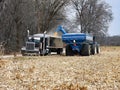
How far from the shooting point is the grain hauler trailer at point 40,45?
102 feet

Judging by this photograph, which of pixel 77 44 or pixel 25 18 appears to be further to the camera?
pixel 25 18

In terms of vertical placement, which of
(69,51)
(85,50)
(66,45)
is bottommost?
(69,51)

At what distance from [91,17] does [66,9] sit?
2118 cm

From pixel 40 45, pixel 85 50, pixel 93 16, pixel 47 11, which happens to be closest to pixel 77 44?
pixel 85 50

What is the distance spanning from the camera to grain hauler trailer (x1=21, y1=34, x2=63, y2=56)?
102 ft

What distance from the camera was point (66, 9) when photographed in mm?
60344

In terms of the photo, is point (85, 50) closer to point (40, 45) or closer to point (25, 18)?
point (40, 45)

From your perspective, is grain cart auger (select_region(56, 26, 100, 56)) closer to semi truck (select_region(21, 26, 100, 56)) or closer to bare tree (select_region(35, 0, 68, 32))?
semi truck (select_region(21, 26, 100, 56))

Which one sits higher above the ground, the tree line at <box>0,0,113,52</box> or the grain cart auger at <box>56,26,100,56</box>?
the tree line at <box>0,0,113,52</box>

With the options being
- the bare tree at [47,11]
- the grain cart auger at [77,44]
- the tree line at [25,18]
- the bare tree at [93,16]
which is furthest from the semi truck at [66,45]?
the bare tree at [93,16]

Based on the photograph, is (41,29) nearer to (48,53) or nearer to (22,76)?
(48,53)

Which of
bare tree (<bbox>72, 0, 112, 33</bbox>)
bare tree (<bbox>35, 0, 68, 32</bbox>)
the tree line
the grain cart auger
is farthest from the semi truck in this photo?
bare tree (<bbox>72, 0, 112, 33</bbox>)

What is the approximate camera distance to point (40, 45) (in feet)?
103

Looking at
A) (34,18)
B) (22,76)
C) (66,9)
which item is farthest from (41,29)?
(22,76)
